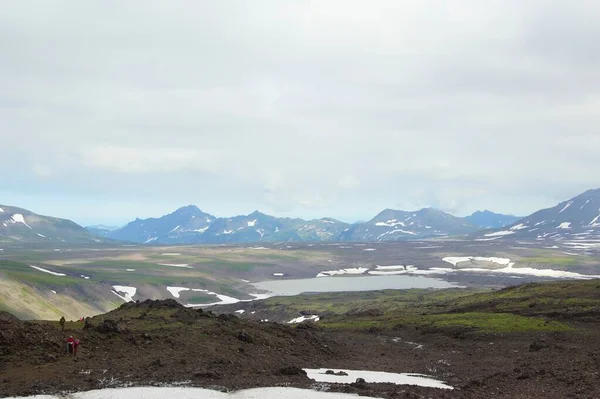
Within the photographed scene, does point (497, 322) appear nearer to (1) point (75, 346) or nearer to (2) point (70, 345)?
(1) point (75, 346)

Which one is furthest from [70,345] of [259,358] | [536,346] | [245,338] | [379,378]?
[536,346]

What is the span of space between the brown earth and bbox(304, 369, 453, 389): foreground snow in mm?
1730

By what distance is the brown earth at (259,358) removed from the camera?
34.4 metres

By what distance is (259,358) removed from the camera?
148ft

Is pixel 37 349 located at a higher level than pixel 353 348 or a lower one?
higher

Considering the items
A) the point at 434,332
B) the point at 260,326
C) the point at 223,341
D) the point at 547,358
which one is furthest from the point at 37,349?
the point at 434,332

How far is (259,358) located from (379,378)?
10.4m

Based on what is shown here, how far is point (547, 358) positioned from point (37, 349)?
45.9 meters

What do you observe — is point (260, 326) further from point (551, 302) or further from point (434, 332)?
point (551, 302)

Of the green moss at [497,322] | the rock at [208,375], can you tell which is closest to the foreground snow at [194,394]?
the rock at [208,375]

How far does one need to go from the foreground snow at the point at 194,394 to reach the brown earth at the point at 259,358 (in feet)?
4.97

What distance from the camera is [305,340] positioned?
57594 millimetres

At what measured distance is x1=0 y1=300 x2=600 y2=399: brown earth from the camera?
34.4 metres

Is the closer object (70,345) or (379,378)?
(70,345)
